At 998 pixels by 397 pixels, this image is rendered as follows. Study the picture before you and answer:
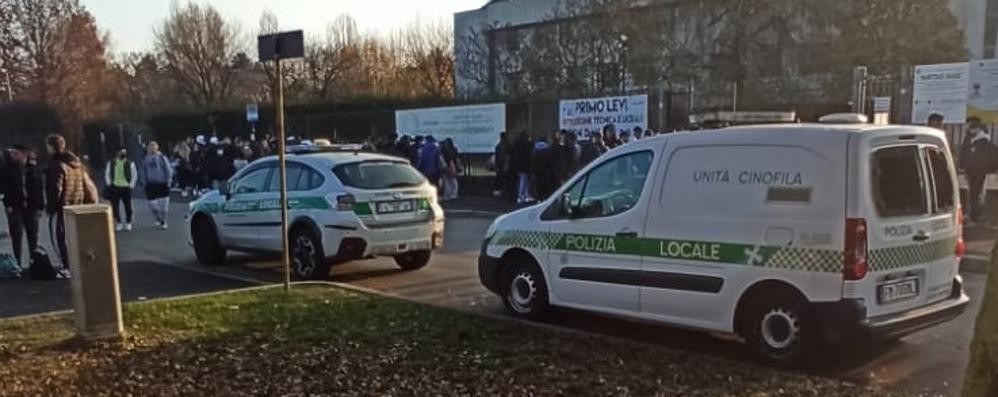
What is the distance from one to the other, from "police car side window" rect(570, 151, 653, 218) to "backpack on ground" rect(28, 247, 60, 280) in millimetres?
6948

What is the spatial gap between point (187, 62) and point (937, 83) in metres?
51.6

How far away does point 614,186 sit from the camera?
762cm

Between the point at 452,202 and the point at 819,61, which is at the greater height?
the point at 819,61

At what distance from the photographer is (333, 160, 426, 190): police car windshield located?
35.5 ft

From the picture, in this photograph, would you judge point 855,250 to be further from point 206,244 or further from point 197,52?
point 197,52

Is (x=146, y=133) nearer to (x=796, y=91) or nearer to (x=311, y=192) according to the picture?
(x=796, y=91)

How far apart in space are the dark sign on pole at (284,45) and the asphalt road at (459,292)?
276 cm

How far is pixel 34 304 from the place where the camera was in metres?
9.30

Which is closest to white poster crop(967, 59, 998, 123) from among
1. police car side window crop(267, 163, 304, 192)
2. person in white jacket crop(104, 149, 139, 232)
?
police car side window crop(267, 163, 304, 192)

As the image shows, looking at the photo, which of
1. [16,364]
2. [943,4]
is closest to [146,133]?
[943,4]

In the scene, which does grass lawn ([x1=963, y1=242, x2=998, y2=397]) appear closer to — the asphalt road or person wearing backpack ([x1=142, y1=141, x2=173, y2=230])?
the asphalt road

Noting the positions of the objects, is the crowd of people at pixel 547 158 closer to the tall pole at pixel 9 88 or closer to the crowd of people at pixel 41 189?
the crowd of people at pixel 41 189

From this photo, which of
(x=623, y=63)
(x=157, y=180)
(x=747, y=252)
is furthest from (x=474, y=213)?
(x=623, y=63)

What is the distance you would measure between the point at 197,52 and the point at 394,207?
51.8 m
